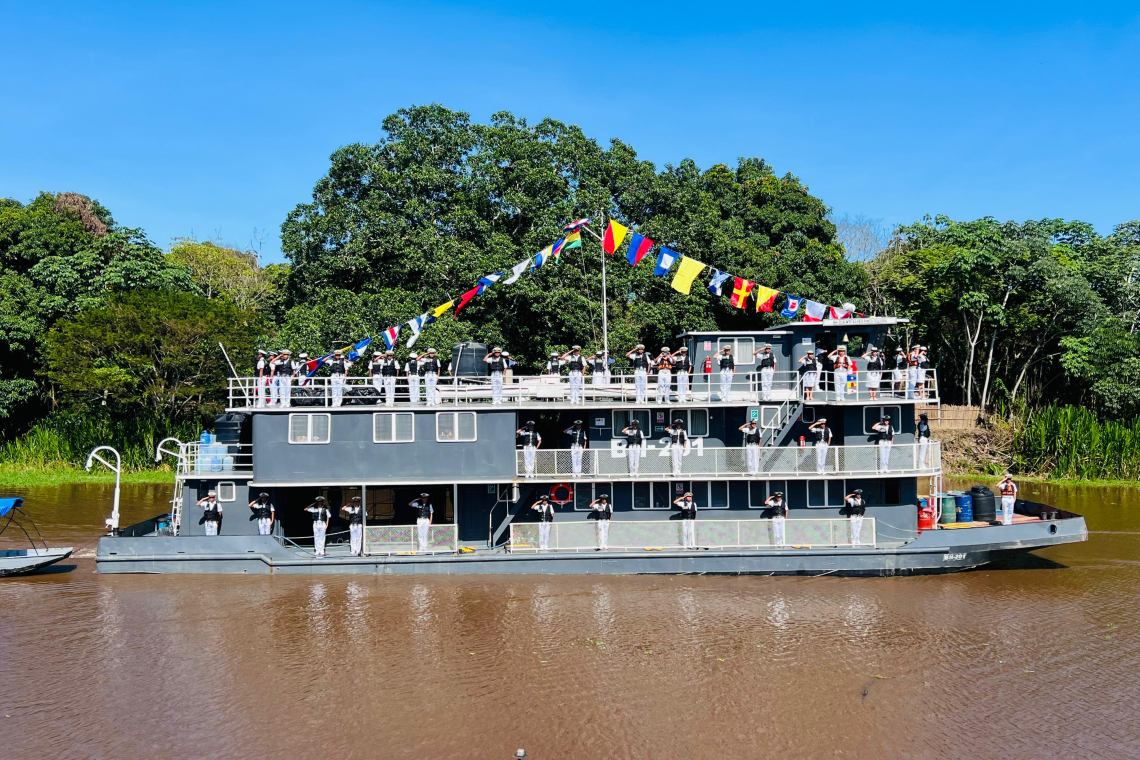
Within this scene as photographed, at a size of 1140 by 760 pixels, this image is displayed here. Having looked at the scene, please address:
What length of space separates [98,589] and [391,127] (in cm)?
2390

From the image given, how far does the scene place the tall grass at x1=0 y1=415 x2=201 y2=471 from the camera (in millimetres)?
37156

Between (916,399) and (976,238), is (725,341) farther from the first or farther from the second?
(976,238)

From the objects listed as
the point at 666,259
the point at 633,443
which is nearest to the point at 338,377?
the point at 633,443

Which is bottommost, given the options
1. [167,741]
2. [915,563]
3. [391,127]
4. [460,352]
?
[167,741]

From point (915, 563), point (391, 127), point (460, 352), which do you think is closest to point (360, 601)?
point (460, 352)

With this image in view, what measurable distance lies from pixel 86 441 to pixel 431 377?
25.2 metres

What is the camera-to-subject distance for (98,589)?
1895 cm

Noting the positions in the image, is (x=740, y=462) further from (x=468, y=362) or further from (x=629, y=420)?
(x=468, y=362)

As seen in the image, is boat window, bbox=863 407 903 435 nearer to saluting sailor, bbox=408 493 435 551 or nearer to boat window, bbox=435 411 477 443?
boat window, bbox=435 411 477 443

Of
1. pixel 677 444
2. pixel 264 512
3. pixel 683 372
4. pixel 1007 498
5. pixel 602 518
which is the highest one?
pixel 683 372

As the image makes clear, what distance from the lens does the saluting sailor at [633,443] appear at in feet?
65.0

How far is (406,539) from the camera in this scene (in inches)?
781

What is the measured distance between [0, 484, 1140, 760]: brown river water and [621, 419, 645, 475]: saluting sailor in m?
2.53

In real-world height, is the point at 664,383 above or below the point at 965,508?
above
